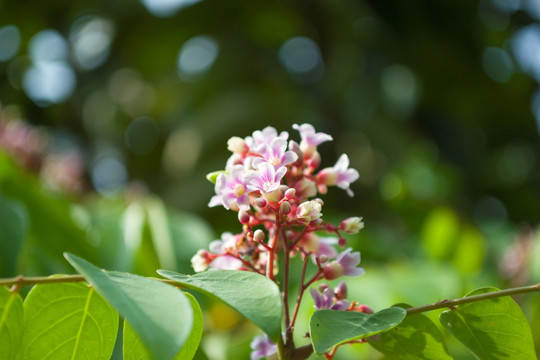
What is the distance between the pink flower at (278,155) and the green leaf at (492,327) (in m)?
0.23

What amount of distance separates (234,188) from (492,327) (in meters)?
0.30

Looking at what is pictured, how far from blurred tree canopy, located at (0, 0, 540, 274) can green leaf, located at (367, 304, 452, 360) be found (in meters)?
1.95

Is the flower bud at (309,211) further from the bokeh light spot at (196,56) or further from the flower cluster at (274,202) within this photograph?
the bokeh light spot at (196,56)

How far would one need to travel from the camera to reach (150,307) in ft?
1.40

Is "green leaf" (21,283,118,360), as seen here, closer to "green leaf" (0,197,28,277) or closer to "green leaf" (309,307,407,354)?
"green leaf" (309,307,407,354)

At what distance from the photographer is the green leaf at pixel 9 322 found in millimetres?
532

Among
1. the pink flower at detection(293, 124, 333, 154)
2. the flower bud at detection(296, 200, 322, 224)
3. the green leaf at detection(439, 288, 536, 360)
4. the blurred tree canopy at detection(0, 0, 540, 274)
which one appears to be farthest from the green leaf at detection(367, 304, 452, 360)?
the blurred tree canopy at detection(0, 0, 540, 274)

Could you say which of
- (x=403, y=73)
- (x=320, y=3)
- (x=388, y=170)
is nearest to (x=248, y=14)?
(x=320, y=3)

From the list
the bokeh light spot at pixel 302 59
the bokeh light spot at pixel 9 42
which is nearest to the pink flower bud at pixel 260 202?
the bokeh light spot at pixel 302 59

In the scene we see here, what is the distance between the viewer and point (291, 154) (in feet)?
2.00

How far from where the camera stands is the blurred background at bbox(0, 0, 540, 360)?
252 centimetres

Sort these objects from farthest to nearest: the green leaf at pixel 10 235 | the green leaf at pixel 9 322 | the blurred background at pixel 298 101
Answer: the blurred background at pixel 298 101
the green leaf at pixel 10 235
the green leaf at pixel 9 322

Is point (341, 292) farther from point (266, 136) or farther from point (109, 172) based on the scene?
point (109, 172)

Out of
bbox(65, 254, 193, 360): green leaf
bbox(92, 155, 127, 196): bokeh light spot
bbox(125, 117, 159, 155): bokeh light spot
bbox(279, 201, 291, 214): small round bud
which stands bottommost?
bbox(92, 155, 127, 196): bokeh light spot
